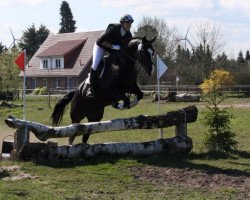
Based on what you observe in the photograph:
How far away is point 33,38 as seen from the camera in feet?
261

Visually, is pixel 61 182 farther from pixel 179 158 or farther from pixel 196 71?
pixel 196 71

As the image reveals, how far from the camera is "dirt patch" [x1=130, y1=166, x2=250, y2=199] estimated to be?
7.04 m

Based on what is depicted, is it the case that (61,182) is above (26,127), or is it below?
below

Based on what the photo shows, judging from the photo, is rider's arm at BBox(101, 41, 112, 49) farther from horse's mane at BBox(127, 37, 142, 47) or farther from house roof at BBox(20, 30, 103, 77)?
house roof at BBox(20, 30, 103, 77)

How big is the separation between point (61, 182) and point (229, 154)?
4.03 metres

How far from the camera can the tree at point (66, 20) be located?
8206 centimetres

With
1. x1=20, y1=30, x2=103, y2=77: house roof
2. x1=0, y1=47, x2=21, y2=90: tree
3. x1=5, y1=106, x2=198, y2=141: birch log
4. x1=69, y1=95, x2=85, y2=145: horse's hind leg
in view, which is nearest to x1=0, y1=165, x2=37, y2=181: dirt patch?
x1=5, y1=106, x2=198, y2=141: birch log

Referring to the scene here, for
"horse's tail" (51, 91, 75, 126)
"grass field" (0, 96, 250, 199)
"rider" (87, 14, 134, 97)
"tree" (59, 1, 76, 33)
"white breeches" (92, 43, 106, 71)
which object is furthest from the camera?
"tree" (59, 1, 76, 33)

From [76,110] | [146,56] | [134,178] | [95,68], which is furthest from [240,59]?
[134,178]

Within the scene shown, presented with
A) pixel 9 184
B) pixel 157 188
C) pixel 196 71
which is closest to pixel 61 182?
pixel 9 184

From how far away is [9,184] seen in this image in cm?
711

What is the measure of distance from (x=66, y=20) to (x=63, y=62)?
3006 centimetres

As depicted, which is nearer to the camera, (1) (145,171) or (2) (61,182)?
(2) (61,182)

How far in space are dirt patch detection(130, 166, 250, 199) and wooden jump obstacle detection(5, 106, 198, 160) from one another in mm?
1017
